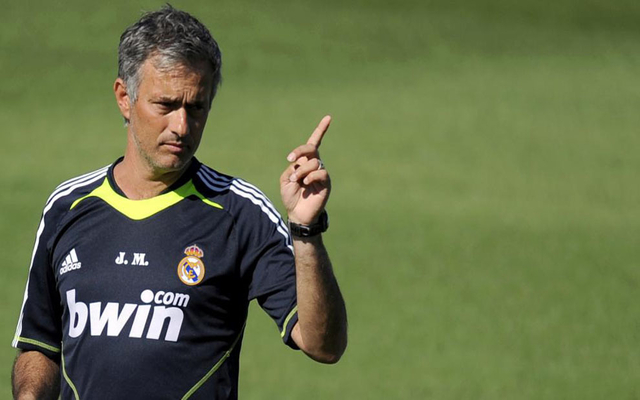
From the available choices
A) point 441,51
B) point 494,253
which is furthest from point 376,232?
point 441,51

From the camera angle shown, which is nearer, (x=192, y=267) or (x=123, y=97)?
(x=192, y=267)

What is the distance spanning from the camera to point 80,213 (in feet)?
13.1

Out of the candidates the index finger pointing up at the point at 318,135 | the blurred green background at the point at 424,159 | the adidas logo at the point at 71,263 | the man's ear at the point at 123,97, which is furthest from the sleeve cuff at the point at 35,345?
the blurred green background at the point at 424,159

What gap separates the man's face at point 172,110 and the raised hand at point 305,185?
430 millimetres

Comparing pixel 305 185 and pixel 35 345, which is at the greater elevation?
pixel 305 185

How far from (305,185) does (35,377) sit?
1247 millimetres

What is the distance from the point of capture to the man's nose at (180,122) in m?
3.75

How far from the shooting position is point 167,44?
3826 millimetres

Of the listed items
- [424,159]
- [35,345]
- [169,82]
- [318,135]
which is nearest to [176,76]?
[169,82]

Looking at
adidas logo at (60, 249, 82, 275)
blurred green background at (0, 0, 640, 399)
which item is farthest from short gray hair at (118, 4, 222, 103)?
blurred green background at (0, 0, 640, 399)

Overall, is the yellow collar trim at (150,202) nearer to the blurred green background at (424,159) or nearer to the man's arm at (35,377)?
the man's arm at (35,377)

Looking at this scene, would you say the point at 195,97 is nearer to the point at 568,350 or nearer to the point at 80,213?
the point at 80,213

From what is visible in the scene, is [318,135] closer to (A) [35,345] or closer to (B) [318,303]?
(B) [318,303]

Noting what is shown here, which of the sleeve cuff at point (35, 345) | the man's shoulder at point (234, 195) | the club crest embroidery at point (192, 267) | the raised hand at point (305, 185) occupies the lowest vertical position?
the sleeve cuff at point (35, 345)
